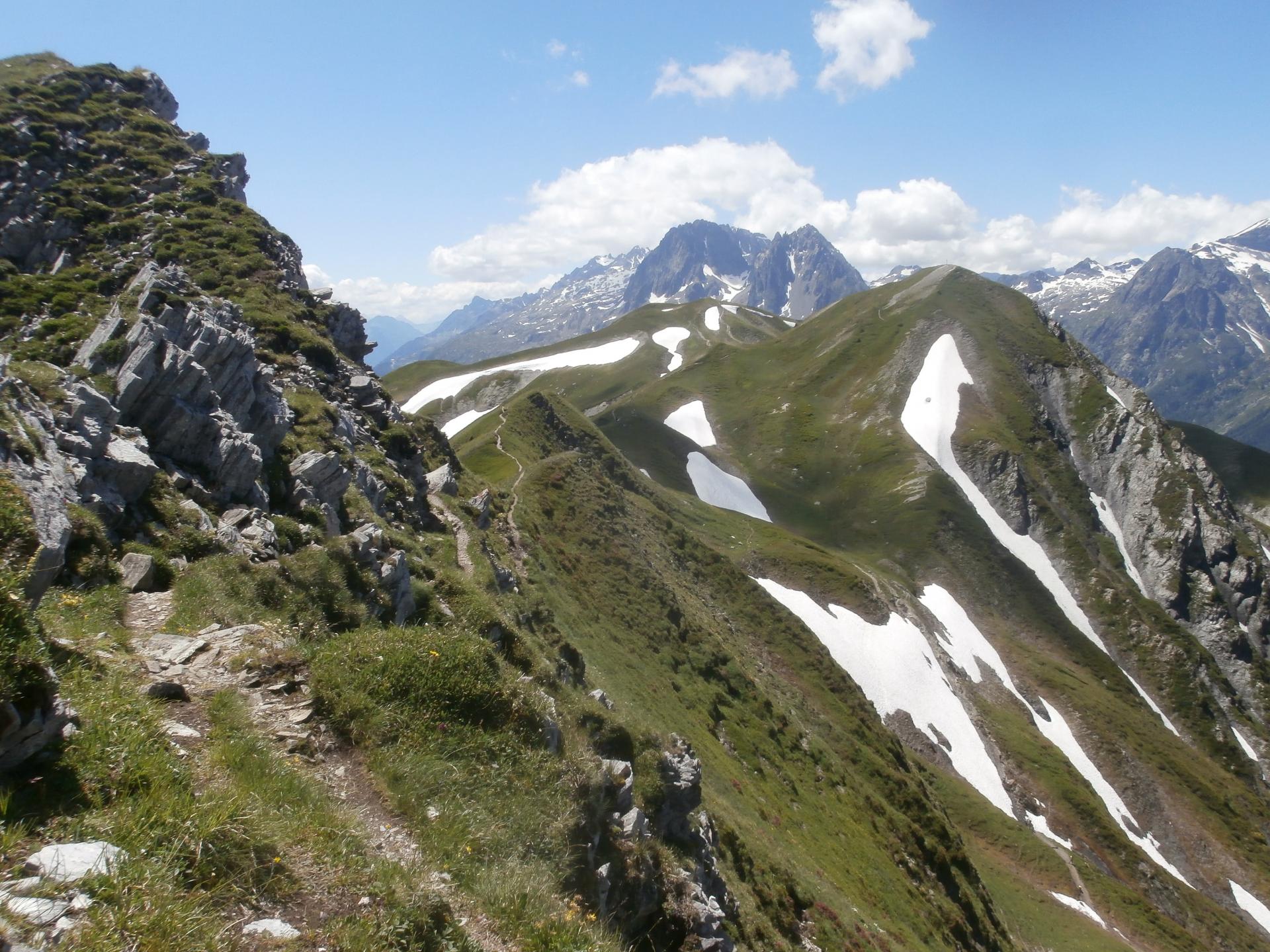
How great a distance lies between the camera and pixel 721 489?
122m

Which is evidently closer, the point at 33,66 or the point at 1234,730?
the point at 33,66

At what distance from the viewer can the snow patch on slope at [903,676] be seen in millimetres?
62156

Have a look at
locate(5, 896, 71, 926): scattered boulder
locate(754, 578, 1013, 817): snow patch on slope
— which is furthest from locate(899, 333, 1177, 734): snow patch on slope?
locate(5, 896, 71, 926): scattered boulder

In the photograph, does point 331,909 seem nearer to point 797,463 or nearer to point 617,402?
point 797,463

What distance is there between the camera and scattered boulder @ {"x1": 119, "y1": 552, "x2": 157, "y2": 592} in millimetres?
11977

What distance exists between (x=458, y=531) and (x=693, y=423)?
12027 centimetres

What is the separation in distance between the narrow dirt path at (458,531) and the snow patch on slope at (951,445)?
329ft

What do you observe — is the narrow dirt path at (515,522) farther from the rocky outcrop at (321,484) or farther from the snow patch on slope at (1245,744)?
the snow patch on slope at (1245,744)

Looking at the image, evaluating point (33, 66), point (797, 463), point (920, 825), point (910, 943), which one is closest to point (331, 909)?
point (910, 943)

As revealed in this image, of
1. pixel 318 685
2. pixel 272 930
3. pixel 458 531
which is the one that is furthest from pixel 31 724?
pixel 458 531

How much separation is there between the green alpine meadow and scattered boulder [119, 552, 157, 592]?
3.4 inches

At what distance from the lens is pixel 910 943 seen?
2978cm

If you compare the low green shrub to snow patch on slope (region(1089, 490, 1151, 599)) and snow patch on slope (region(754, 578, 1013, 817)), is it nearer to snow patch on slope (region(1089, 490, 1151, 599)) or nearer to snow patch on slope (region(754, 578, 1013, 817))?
snow patch on slope (region(754, 578, 1013, 817))

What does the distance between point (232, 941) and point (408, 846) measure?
10.3ft
